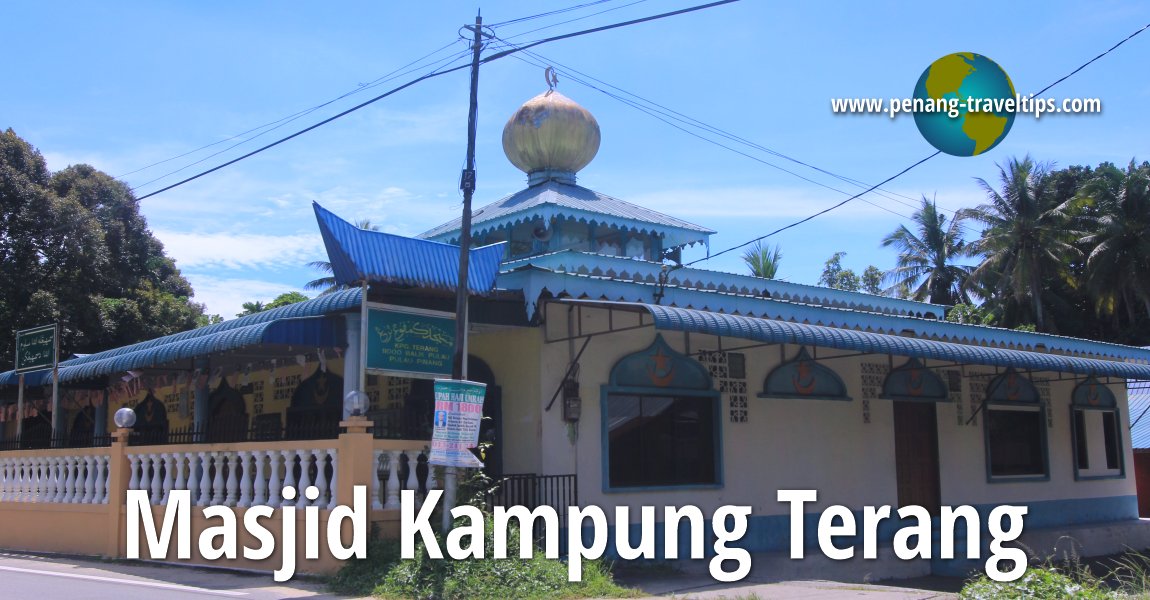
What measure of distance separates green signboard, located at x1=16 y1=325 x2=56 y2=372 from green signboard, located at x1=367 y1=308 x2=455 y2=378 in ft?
23.2

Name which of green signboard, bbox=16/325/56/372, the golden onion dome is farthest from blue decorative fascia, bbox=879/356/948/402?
green signboard, bbox=16/325/56/372

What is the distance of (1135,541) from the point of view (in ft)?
62.6

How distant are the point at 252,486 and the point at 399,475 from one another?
210 cm

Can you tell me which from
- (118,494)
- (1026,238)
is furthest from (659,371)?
(1026,238)

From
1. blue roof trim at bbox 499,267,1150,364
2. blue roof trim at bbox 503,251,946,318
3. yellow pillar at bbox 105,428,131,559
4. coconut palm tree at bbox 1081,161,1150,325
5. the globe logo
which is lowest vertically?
yellow pillar at bbox 105,428,131,559

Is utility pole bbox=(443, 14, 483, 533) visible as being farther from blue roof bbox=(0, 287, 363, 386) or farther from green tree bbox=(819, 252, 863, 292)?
green tree bbox=(819, 252, 863, 292)

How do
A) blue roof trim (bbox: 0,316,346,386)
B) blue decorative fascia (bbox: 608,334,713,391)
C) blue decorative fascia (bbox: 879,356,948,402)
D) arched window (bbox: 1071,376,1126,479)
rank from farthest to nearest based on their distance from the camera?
arched window (bbox: 1071,376,1126,479)
blue decorative fascia (bbox: 879,356,948,402)
blue decorative fascia (bbox: 608,334,713,391)
blue roof trim (bbox: 0,316,346,386)

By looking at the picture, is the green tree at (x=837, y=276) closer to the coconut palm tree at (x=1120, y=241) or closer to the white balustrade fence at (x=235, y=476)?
the coconut palm tree at (x=1120, y=241)

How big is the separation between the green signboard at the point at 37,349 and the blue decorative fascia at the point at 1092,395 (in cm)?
1747

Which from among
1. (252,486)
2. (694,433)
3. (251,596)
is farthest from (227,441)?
(694,433)

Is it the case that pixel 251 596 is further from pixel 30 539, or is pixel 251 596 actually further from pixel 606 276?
pixel 30 539

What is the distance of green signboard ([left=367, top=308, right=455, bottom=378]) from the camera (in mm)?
10219

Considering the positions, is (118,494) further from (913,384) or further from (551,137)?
(913,384)

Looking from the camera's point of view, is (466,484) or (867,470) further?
(867,470)
